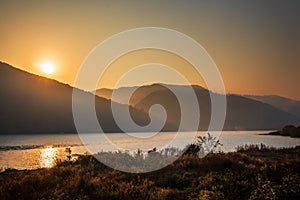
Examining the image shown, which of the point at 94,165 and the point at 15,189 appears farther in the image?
the point at 94,165

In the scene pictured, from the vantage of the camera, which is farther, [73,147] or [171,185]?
[73,147]

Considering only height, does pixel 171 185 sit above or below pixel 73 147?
below

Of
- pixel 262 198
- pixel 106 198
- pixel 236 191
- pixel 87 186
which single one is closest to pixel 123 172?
pixel 87 186

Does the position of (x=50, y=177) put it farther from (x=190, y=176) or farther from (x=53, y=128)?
(x=53, y=128)

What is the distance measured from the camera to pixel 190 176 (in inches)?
709

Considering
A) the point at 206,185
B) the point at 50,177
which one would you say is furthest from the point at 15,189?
the point at 206,185

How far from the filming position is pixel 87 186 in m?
14.6

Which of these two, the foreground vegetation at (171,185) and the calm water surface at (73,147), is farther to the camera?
the calm water surface at (73,147)

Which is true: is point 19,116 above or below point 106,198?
above

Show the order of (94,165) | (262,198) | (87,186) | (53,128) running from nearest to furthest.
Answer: (262,198), (87,186), (94,165), (53,128)

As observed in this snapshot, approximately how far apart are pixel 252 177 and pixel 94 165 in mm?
11132

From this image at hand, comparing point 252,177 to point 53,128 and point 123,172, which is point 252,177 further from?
point 53,128

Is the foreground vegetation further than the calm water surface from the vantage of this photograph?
No

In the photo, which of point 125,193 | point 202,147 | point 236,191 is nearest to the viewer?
point 236,191
